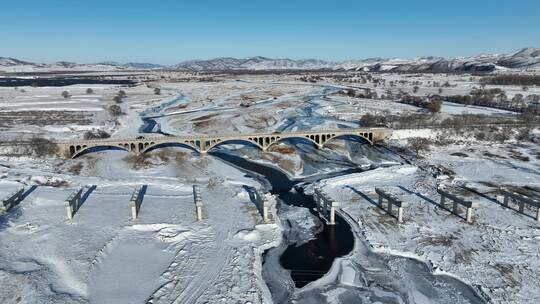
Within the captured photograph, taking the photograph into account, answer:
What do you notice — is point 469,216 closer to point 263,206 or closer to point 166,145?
point 263,206

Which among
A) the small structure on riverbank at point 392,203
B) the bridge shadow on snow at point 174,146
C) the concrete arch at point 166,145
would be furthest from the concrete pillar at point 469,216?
the bridge shadow on snow at point 174,146

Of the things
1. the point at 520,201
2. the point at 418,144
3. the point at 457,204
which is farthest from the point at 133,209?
the point at 418,144

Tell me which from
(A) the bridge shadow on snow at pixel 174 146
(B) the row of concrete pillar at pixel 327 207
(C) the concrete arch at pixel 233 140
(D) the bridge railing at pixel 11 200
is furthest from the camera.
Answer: (A) the bridge shadow on snow at pixel 174 146

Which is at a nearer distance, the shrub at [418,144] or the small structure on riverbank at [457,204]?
the small structure on riverbank at [457,204]

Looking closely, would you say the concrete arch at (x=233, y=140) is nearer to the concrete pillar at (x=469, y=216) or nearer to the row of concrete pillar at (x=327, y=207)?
the row of concrete pillar at (x=327, y=207)

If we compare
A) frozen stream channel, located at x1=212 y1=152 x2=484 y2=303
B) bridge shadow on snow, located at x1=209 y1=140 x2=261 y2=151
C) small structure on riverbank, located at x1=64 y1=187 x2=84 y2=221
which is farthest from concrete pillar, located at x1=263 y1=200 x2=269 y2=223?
bridge shadow on snow, located at x1=209 y1=140 x2=261 y2=151

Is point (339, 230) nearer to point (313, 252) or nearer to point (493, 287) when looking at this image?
point (313, 252)

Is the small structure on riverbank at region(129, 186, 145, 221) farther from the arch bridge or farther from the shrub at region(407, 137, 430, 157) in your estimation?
the shrub at region(407, 137, 430, 157)

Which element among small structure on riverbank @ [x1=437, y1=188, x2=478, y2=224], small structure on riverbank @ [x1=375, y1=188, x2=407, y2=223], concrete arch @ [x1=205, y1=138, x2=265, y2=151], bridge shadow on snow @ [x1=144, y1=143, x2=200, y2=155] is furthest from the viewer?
bridge shadow on snow @ [x1=144, y1=143, x2=200, y2=155]
